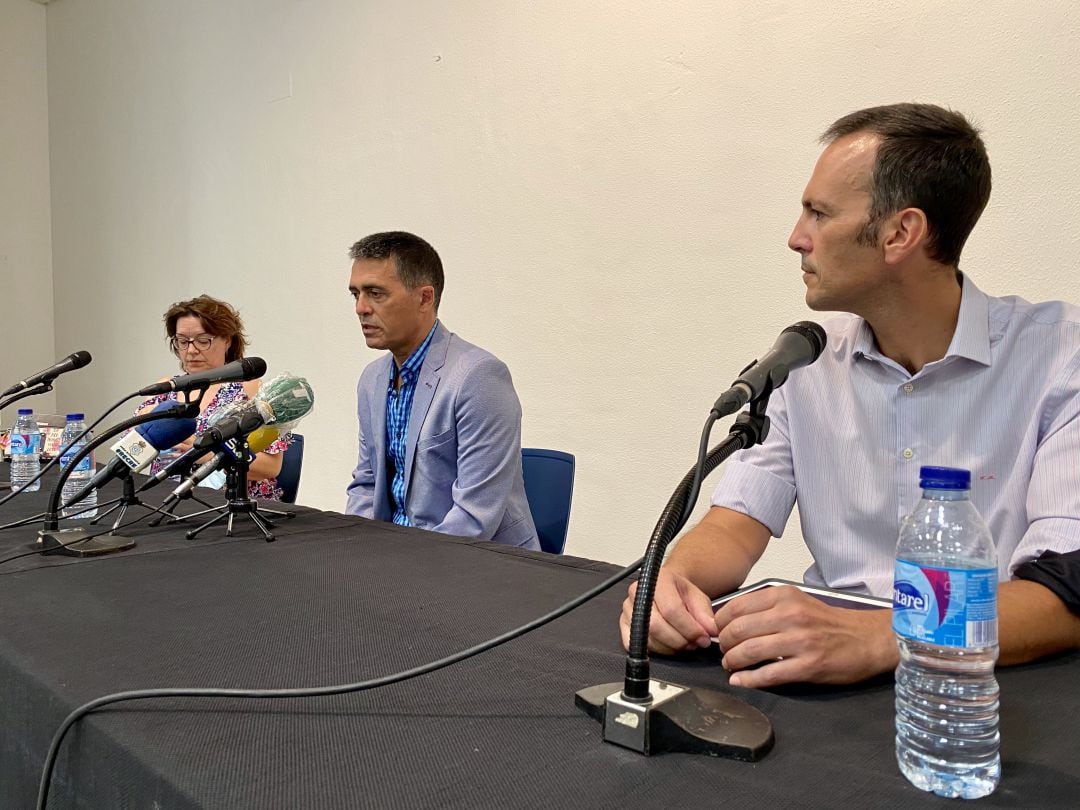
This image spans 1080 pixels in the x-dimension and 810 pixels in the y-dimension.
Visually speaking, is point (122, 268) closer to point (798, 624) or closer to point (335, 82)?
point (335, 82)

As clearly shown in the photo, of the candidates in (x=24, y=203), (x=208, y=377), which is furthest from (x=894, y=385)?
(x=24, y=203)

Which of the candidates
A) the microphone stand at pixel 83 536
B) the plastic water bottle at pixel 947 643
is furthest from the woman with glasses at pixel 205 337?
the plastic water bottle at pixel 947 643

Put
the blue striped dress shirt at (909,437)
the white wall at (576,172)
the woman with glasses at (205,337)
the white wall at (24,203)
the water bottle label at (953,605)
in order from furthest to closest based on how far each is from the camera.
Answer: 1. the white wall at (24,203)
2. the woman with glasses at (205,337)
3. the white wall at (576,172)
4. the blue striped dress shirt at (909,437)
5. the water bottle label at (953,605)

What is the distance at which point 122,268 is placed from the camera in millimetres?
5023

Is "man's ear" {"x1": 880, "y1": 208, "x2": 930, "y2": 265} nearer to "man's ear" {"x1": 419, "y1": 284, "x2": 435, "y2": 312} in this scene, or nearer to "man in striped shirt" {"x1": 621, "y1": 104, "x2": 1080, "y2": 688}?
"man in striped shirt" {"x1": 621, "y1": 104, "x2": 1080, "y2": 688}

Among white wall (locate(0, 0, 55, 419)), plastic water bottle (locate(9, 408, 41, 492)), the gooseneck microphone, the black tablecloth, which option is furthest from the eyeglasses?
white wall (locate(0, 0, 55, 419))

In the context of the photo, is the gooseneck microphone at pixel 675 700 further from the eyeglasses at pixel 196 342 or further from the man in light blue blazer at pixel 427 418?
the eyeglasses at pixel 196 342

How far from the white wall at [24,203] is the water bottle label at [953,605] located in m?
5.77

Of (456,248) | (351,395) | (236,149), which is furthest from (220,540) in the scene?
(236,149)

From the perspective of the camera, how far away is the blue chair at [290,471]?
8.55 feet

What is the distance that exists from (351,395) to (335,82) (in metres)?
1.40

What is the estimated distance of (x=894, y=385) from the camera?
1.26m

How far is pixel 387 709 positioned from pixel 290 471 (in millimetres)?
1942

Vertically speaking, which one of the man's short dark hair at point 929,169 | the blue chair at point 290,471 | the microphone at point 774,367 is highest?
the man's short dark hair at point 929,169
